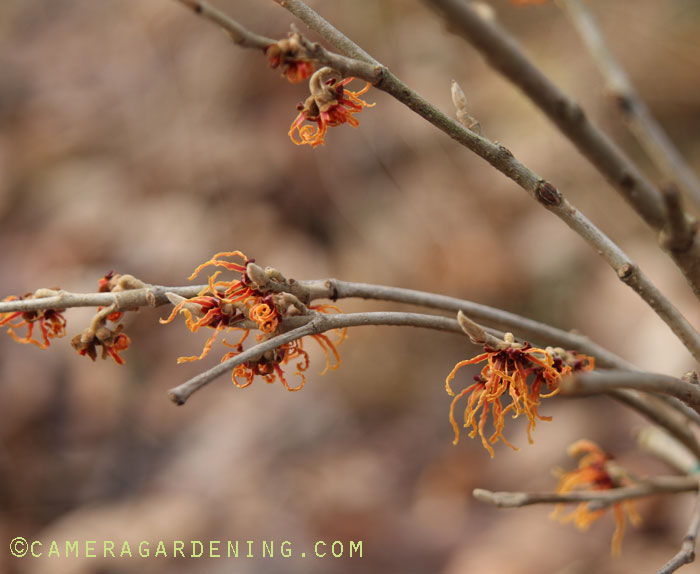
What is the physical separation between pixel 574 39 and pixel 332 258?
1.64m

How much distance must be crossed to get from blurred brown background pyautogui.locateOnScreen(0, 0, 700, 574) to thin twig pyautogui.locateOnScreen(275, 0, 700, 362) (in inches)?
57.7

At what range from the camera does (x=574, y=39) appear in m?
3.25

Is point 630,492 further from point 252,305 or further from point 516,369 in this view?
point 252,305

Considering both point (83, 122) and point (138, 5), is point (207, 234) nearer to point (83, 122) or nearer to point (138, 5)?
point (83, 122)

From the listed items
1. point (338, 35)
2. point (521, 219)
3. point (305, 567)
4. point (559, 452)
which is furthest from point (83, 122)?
point (338, 35)

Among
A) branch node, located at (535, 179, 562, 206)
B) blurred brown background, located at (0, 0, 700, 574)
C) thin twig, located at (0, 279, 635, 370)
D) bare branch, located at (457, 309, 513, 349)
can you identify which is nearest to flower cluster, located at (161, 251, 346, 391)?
thin twig, located at (0, 279, 635, 370)

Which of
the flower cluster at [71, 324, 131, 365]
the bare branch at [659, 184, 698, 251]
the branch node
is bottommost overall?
the bare branch at [659, 184, 698, 251]

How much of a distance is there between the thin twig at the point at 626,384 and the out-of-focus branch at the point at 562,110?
14 centimetres

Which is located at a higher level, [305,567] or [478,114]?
[478,114]

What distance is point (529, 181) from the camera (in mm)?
683

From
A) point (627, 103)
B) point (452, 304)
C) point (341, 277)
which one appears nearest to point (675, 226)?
point (452, 304)

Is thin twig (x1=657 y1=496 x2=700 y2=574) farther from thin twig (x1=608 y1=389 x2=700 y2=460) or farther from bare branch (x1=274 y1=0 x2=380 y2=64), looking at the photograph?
bare branch (x1=274 y1=0 x2=380 y2=64)

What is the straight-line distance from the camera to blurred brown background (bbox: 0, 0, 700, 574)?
8.16ft

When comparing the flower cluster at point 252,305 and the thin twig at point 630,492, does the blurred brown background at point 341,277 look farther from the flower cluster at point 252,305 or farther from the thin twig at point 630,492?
the flower cluster at point 252,305
